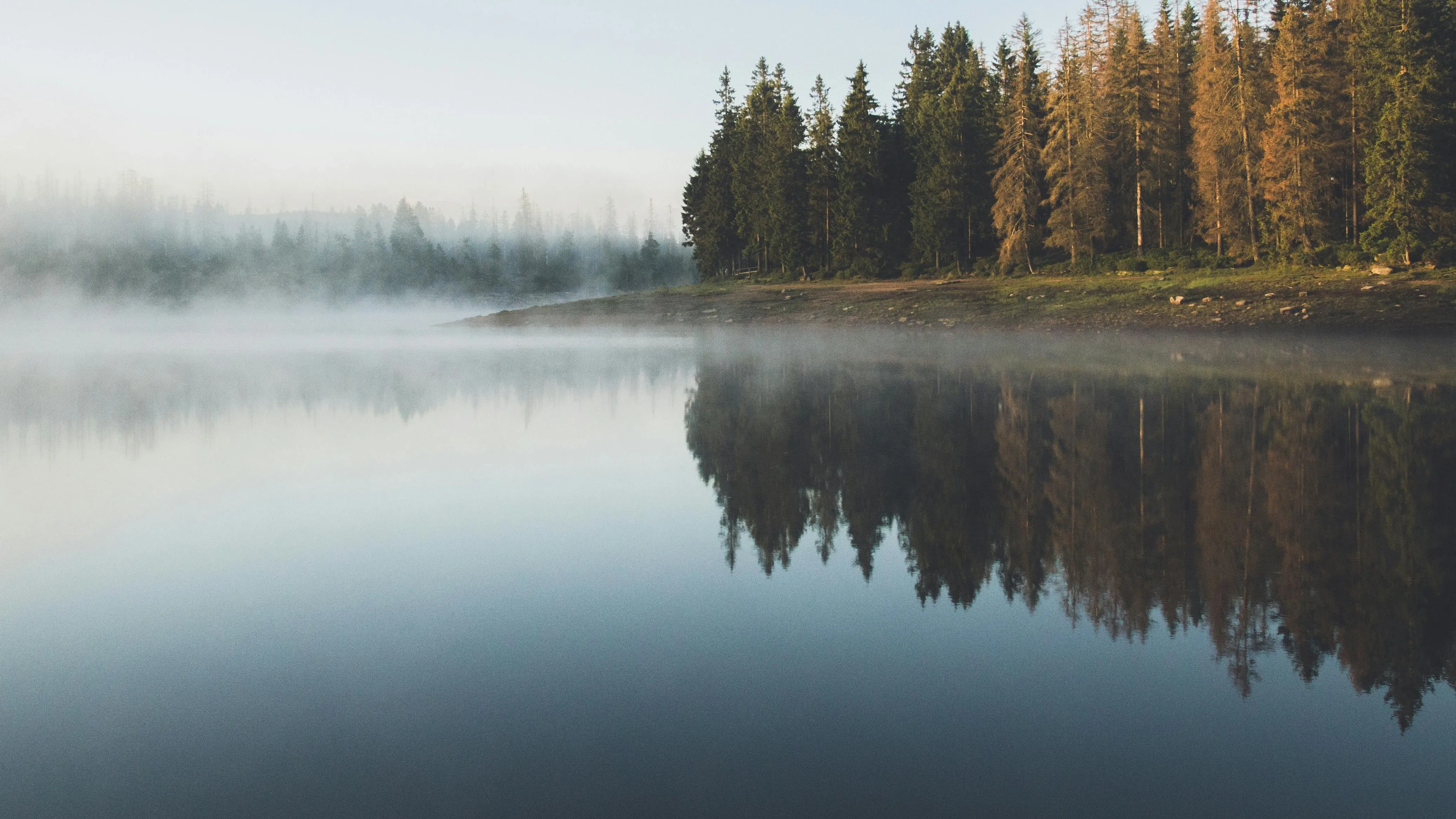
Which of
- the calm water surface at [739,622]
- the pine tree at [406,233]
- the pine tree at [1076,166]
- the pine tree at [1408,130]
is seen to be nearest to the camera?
the calm water surface at [739,622]

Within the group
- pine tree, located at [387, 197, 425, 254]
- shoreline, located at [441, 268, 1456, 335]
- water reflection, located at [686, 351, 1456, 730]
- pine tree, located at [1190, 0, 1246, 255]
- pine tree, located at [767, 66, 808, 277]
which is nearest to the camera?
water reflection, located at [686, 351, 1456, 730]

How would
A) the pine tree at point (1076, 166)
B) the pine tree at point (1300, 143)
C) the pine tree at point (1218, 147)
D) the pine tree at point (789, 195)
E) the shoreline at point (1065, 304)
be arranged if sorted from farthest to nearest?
the pine tree at point (789, 195), the pine tree at point (1076, 166), the pine tree at point (1218, 147), the pine tree at point (1300, 143), the shoreline at point (1065, 304)

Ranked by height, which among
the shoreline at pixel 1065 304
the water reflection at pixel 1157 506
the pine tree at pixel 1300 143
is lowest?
the water reflection at pixel 1157 506

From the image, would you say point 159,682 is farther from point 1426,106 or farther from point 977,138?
point 977,138

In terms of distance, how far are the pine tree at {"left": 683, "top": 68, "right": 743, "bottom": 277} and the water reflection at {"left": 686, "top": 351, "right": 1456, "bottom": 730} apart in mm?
63418

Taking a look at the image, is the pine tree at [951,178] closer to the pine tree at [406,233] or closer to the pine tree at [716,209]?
the pine tree at [716,209]

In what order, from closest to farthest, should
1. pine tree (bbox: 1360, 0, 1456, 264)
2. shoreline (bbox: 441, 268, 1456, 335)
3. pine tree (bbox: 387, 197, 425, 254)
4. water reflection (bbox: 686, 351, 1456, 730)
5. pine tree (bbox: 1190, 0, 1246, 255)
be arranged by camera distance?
water reflection (bbox: 686, 351, 1456, 730), shoreline (bbox: 441, 268, 1456, 335), pine tree (bbox: 1360, 0, 1456, 264), pine tree (bbox: 1190, 0, 1246, 255), pine tree (bbox: 387, 197, 425, 254)

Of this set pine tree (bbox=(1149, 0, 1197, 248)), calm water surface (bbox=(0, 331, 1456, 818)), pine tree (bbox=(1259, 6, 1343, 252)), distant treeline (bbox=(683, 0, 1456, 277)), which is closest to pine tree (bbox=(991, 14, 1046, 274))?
distant treeline (bbox=(683, 0, 1456, 277))

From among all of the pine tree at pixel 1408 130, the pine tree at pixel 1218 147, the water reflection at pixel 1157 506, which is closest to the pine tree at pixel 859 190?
the pine tree at pixel 1218 147

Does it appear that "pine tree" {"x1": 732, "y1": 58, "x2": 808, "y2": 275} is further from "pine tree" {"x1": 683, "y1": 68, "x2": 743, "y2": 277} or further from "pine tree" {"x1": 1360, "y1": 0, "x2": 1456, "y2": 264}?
"pine tree" {"x1": 1360, "y1": 0, "x2": 1456, "y2": 264}

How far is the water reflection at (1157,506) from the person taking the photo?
6145 millimetres

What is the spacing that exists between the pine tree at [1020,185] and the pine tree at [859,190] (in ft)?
30.2

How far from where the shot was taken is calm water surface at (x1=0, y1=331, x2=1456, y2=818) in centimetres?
429

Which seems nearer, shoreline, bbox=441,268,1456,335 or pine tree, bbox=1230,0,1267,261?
shoreline, bbox=441,268,1456,335
